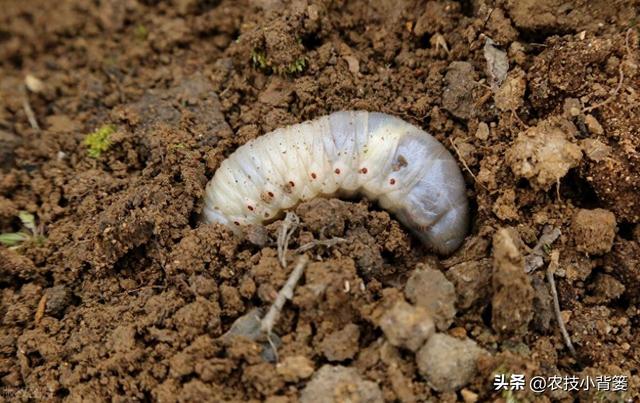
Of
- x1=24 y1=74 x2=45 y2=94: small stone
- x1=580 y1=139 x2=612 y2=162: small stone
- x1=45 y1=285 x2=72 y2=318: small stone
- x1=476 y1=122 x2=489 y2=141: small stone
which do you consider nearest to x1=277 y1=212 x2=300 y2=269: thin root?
x1=476 y1=122 x2=489 y2=141: small stone

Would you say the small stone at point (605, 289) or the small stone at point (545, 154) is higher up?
the small stone at point (545, 154)

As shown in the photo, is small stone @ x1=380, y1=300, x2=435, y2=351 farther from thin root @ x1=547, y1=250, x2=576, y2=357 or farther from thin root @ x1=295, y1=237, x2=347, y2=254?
thin root @ x1=547, y1=250, x2=576, y2=357

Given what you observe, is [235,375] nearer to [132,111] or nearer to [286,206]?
[286,206]

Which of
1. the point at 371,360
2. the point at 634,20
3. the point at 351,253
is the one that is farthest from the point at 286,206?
the point at 634,20

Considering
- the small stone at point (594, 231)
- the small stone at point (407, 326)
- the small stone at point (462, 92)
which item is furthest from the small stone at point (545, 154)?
the small stone at point (407, 326)

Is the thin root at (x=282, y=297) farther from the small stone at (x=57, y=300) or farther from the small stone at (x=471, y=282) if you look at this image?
the small stone at (x=57, y=300)

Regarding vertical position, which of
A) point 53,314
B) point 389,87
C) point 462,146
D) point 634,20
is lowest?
point 53,314
